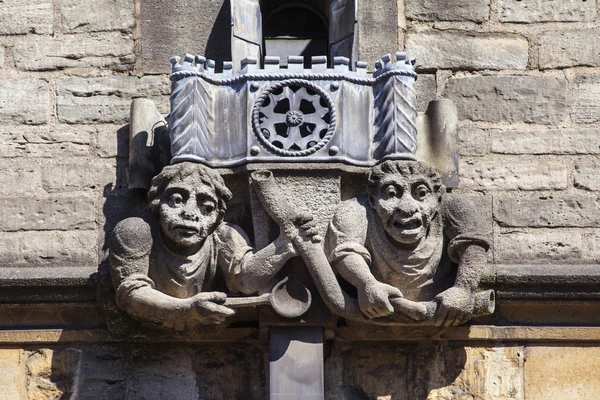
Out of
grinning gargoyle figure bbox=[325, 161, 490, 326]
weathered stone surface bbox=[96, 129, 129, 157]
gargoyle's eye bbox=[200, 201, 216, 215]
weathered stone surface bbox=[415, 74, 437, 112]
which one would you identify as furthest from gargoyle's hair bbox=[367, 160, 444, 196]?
weathered stone surface bbox=[96, 129, 129, 157]

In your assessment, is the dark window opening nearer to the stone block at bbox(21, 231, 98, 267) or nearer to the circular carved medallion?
the circular carved medallion

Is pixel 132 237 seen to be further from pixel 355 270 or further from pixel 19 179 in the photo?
pixel 355 270

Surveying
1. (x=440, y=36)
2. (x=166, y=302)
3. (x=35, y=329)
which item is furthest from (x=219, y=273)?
(x=440, y=36)

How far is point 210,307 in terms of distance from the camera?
585 centimetres

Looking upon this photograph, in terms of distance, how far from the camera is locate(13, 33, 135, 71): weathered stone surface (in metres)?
6.49

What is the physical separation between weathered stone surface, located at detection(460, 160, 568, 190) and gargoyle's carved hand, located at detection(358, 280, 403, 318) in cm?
65

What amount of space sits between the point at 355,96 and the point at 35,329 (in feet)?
4.69

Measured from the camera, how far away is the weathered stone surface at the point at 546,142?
6375 mm

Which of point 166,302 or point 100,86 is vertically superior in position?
point 100,86

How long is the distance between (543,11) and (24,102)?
2.01 m

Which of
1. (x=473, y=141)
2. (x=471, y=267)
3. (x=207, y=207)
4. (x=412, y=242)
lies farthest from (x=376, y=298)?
(x=473, y=141)

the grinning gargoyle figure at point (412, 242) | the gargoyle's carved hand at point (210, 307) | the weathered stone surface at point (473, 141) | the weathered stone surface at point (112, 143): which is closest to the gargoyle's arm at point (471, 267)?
the grinning gargoyle figure at point (412, 242)

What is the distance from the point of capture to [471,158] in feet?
20.9

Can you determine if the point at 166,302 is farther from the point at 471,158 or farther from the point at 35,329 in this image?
the point at 471,158
